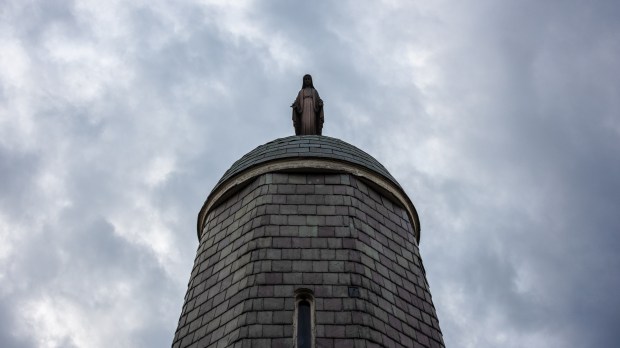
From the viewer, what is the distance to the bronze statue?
1897 cm

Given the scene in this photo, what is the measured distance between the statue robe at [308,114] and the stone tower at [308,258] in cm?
236

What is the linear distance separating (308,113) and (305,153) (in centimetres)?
406

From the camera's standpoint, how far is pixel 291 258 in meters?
12.9

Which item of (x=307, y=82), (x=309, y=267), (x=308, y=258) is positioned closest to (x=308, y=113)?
(x=307, y=82)

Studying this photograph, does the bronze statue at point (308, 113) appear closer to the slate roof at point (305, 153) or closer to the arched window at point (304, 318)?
the slate roof at point (305, 153)

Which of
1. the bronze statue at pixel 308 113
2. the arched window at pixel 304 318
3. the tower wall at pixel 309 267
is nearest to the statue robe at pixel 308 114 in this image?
the bronze statue at pixel 308 113

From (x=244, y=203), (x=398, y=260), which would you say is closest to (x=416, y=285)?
(x=398, y=260)

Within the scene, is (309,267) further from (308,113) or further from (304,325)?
(308,113)

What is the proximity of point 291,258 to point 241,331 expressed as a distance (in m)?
1.83

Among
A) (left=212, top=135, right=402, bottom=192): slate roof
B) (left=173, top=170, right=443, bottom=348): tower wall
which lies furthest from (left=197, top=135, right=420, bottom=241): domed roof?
(left=173, top=170, right=443, bottom=348): tower wall

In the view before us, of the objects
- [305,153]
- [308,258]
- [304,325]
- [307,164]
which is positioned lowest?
[304,325]

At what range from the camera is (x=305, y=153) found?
50.3 ft

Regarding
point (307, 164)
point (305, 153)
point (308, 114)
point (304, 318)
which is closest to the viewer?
point (304, 318)

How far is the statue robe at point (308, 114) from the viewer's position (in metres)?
19.0
